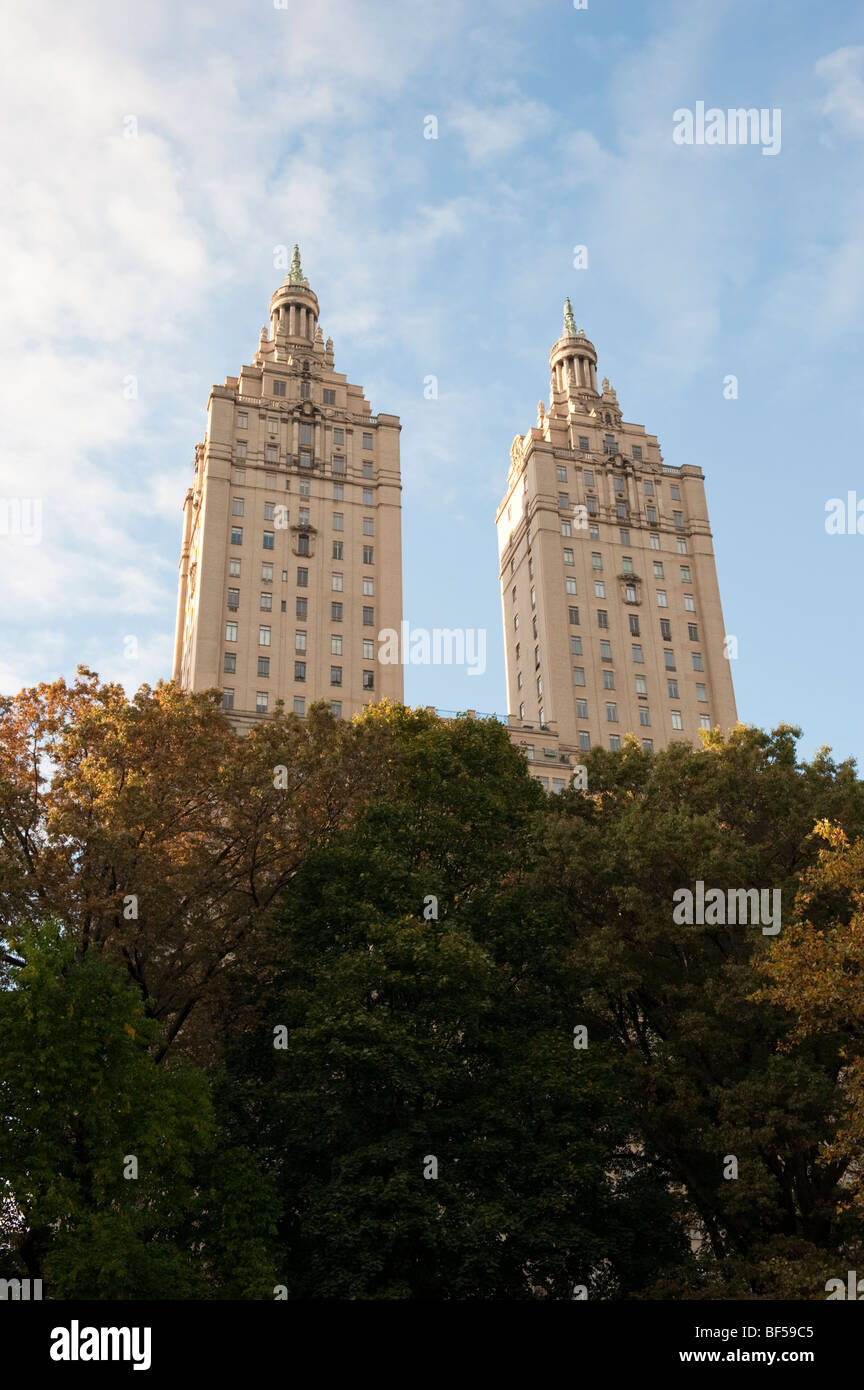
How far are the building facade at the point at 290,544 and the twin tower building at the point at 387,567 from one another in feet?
0.47

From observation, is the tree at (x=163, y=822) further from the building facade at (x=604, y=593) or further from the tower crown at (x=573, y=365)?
the tower crown at (x=573, y=365)

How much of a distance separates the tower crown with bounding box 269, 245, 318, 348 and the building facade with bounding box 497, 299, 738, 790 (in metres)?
21.6

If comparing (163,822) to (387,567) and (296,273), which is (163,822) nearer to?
(387,567)

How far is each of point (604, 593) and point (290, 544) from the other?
26.6m

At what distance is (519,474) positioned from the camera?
113 m

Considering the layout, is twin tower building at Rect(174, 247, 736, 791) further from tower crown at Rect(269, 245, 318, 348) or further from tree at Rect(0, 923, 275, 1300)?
tree at Rect(0, 923, 275, 1300)

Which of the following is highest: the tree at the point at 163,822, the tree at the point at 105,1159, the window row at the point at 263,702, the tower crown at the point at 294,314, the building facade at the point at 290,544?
the tower crown at the point at 294,314

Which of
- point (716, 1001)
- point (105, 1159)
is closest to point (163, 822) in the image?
point (105, 1159)

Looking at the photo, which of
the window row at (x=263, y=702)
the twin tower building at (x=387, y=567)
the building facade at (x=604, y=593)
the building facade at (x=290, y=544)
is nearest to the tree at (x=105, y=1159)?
the building facade at (x=290, y=544)

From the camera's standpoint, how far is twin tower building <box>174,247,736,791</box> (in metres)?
90.0

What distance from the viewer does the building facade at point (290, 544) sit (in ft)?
290

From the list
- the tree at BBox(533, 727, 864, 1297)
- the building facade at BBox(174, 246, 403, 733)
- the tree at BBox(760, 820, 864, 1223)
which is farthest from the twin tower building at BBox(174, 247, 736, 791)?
the tree at BBox(760, 820, 864, 1223)

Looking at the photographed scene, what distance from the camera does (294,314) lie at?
112 metres

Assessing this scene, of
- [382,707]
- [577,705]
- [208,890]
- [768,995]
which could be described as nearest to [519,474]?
[577,705]
